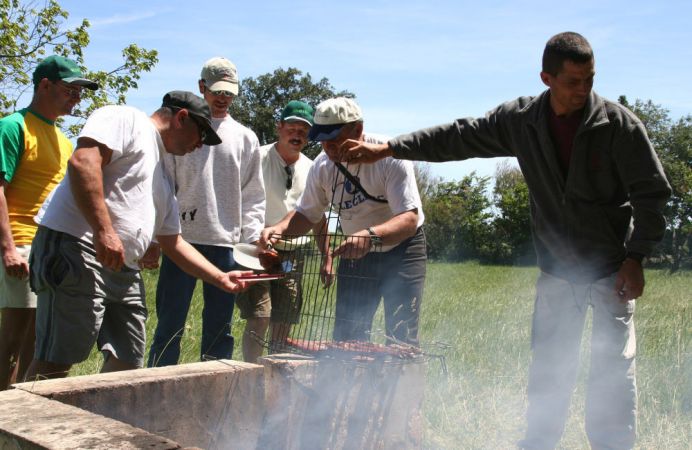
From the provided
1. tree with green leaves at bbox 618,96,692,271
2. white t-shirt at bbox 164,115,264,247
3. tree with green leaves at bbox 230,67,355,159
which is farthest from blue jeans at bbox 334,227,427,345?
tree with green leaves at bbox 230,67,355,159

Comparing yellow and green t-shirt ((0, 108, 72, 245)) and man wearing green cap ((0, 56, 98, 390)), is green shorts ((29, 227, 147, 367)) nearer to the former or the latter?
man wearing green cap ((0, 56, 98, 390))

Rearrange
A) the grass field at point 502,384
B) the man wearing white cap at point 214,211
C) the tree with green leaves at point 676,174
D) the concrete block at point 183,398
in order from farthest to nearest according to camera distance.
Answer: the tree with green leaves at point 676,174 → the man wearing white cap at point 214,211 → the grass field at point 502,384 → the concrete block at point 183,398

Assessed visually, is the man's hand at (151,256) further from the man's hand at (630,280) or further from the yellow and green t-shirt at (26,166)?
the man's hand at (630,280)

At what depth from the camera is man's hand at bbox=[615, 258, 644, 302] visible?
322 centimetres

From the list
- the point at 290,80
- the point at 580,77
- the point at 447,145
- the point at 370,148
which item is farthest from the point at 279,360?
the point at 290,80

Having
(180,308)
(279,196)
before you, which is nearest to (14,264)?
(180,308)

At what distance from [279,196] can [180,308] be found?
1272mm

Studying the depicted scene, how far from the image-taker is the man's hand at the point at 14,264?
3967 millimetres

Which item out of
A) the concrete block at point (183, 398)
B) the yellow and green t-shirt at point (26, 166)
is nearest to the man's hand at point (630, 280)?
the concrete block at point (183, 398)

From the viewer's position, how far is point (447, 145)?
377 cm

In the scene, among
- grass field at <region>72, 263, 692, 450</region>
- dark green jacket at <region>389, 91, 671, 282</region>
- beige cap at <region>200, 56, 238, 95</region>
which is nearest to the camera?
dark green jacket at <region>389, 91, 671, 282</region>

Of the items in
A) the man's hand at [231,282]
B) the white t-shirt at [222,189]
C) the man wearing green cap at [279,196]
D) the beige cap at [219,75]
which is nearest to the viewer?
the man's hand at [231,282]

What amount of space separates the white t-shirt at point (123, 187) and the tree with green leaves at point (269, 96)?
45861 millimetres

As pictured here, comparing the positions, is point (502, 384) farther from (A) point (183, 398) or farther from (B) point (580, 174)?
(A) point (183, 398)
